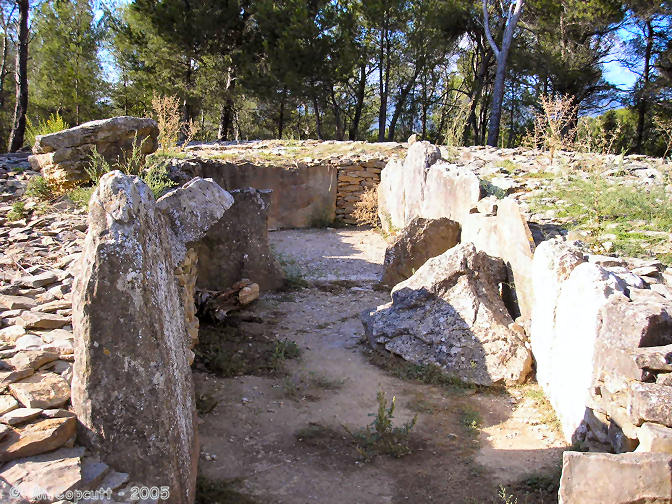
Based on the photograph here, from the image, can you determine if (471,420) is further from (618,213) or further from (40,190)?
(40,190)

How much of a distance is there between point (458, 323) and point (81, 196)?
3.74 meters

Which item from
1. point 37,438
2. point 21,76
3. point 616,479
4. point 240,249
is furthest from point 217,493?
point 21,76

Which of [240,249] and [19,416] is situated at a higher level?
[240,249]

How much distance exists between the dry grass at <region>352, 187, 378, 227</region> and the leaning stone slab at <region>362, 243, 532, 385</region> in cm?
523

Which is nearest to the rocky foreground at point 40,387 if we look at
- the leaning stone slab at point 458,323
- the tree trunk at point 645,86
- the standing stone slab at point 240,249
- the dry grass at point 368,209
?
the standing stone slab at point 240,249

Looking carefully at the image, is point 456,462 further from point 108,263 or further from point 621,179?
point 621,179

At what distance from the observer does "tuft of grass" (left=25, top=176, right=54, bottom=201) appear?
605cm

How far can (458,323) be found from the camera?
490 cm

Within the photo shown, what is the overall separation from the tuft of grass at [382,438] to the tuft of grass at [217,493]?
781 mm

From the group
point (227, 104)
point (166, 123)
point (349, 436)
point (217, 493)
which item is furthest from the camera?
point (227, 104)

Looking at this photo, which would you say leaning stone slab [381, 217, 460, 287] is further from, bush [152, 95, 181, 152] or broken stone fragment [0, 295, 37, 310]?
broken stone fragment [0, 295, 37, 310]

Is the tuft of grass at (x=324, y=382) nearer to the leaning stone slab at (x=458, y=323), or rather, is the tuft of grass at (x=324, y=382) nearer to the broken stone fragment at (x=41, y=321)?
the leaning stone slab at (x=458, y=323)

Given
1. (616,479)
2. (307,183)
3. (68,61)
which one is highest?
(68,61)

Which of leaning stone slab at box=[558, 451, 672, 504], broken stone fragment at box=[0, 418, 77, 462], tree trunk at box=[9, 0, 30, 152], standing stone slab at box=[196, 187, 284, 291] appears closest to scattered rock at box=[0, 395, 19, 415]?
broken stone fragment at box=[0, 418, 77, 462]
